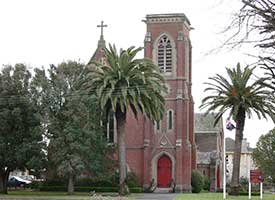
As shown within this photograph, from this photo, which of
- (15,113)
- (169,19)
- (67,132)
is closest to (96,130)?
(67,132)

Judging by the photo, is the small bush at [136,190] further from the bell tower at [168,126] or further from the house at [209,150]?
the house at [209,150]

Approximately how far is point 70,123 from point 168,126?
16119 mm

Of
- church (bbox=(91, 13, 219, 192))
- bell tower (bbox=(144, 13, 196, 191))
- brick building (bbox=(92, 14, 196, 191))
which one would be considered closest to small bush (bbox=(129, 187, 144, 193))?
church (bbox=(91, 13, 219, 192))

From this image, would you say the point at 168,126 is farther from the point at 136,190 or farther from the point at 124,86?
the point at 124,86

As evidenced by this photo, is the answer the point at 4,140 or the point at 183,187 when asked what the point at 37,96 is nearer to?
the point at 4,140

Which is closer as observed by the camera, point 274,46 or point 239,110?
point 274,46

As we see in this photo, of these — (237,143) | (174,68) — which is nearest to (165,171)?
(174,68)

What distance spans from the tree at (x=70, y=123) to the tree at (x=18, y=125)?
1.13m

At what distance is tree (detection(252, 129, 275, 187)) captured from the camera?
9012cm

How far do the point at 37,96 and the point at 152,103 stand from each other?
1125cm

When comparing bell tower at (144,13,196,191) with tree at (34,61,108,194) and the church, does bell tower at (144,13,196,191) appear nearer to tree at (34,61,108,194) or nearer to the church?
the church

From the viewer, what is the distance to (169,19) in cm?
6944

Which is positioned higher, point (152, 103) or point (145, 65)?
point (145, 65)

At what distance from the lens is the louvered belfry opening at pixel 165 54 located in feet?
227
